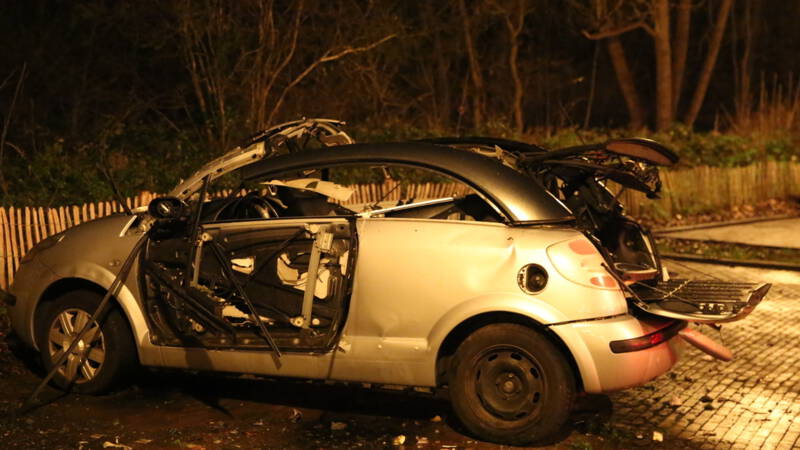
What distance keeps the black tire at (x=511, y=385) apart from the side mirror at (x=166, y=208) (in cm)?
196

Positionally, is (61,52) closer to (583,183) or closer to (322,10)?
(322,10)

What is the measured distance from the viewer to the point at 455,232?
5.84 metres

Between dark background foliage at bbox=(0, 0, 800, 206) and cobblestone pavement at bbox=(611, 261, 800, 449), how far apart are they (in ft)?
8.94

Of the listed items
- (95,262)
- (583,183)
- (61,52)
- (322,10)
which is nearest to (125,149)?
(322,10)

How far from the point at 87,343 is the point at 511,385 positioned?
111 inches

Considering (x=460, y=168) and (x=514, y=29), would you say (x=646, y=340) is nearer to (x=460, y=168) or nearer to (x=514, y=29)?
(x=460, y=168)

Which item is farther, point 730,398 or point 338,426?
point 730,398

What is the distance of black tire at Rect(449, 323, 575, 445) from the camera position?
561cm

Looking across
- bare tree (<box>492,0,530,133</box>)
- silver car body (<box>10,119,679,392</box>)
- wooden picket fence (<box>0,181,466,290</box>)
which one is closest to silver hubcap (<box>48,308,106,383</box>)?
silver car body (<box>10,119,679,392</box>)

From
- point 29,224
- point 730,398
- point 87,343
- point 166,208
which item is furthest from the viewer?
point 29,224

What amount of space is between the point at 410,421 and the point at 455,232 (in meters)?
1.24

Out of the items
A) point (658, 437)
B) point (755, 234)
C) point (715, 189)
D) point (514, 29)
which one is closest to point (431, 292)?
point (658, 437)

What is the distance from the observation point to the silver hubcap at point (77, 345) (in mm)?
6680

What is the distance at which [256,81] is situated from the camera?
15617 mm
